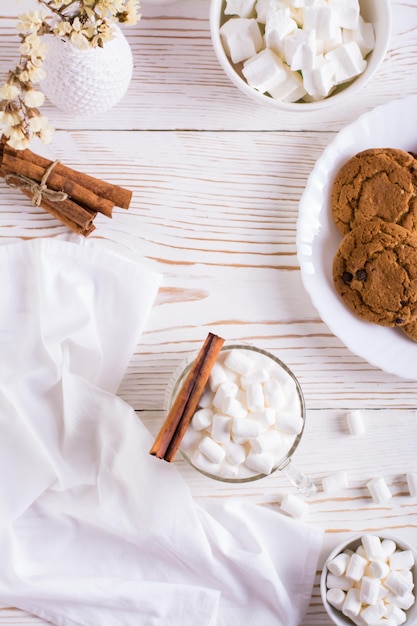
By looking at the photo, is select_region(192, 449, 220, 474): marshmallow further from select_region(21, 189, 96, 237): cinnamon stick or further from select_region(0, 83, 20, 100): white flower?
select_region(0, 83, 20, 100): white flower

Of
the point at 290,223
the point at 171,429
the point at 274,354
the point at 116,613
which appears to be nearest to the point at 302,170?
the point at 290,223

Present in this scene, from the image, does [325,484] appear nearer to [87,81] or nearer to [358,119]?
[358,119]

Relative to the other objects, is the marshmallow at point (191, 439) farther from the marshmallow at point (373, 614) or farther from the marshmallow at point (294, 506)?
the marshmallow at point (373, 614)

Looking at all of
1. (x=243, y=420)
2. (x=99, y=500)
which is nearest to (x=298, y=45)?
(x=243, y=420)

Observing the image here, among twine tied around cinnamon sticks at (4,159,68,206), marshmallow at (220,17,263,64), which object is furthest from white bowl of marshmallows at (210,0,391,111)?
twine tied around cinnamon sticks at (4,159,68,206)

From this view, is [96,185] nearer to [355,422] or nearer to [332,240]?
[332,240]

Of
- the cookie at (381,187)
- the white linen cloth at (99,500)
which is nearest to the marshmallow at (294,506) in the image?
the white linen cloth at (99,500)
